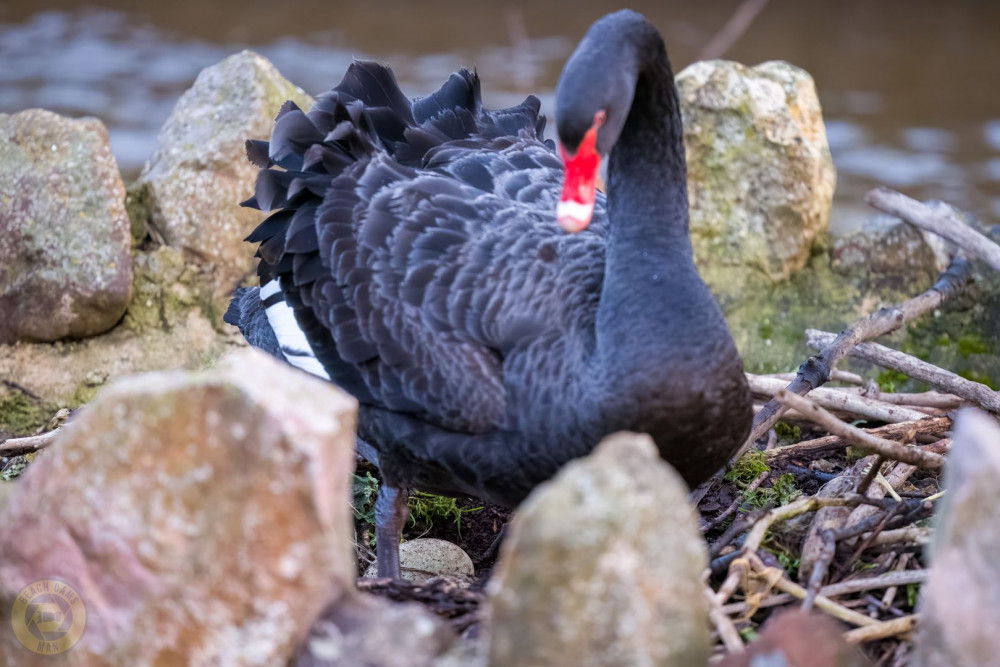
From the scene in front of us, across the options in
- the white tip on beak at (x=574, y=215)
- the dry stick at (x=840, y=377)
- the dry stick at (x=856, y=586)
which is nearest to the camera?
the white tip on beak at (x=574, y=215)

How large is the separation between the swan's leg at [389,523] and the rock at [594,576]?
1.33 m

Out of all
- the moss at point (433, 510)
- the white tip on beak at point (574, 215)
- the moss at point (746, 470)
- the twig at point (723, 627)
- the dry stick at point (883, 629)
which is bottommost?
the moss at point (433, 510)

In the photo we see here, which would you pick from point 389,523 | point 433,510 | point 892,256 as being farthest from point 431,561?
point 892,256

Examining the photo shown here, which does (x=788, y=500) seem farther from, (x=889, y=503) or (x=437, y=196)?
(x=437, y=196)

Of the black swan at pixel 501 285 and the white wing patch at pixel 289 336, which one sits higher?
the black swan at pixel 501 285

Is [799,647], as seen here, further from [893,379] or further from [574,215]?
[893,379]

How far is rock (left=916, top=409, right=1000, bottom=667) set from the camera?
1630mm

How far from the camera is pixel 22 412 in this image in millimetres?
3971

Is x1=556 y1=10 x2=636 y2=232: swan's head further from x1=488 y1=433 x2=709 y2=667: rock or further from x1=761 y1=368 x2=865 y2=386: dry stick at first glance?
x1=761 y1=368 x2=865 y2=386: dry stick

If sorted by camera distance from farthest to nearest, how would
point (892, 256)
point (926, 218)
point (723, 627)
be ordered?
point (892, 256)
point (926, 218)
point (723, 627)

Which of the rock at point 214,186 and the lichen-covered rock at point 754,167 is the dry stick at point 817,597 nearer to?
the lichen-covered rock at point 754,167

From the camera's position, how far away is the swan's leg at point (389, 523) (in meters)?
2.97

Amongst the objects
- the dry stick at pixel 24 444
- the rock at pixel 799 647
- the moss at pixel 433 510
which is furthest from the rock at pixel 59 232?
the rock at pixel 799 647

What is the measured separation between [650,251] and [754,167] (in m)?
1.92
